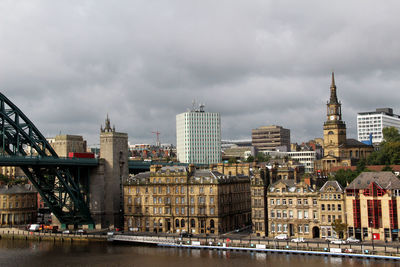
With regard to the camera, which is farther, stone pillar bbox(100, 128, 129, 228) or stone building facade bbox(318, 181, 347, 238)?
stone pillar bbox(100, 128, 129, 228)

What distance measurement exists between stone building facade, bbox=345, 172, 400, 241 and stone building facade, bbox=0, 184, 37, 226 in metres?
91.0

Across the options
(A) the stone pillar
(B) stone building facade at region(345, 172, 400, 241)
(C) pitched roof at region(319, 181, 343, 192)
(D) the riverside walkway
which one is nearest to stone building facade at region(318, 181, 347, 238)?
(C) pitched roof at region(319, 181, 343, 192)

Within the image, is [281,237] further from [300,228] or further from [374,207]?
[374,207]

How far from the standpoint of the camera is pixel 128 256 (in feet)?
319

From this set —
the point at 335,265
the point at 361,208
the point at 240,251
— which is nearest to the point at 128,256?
the point at 240,251

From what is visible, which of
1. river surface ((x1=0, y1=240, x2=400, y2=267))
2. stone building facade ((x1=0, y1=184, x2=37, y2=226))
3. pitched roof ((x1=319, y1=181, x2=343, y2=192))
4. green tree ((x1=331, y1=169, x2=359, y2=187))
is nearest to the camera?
river surface ((x1=0, y1=240, x2=400, y2=267))

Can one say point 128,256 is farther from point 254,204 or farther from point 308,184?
point 308,184

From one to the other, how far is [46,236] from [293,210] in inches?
2380

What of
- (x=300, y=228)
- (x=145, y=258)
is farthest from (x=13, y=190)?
(x=300, y=228)

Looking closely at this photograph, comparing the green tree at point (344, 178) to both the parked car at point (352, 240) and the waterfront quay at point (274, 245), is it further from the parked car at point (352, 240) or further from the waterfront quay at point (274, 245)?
the waterfront quay at point (274, 245)

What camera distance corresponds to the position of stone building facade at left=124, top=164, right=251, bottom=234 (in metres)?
117

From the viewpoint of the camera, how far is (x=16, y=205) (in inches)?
5625

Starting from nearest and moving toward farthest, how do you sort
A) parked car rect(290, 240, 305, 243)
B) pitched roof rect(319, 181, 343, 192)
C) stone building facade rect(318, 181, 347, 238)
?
1. parked car rect(290, 240, 305, 243)
2. stone building facade rect(318, 181, 347, 238)
3. pitched roof rect(319, 181, 343, 192)

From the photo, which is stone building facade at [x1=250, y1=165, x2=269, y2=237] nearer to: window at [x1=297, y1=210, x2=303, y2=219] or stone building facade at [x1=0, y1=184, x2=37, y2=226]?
window at [x1=297, y1=210, x2=303, y2=219]
